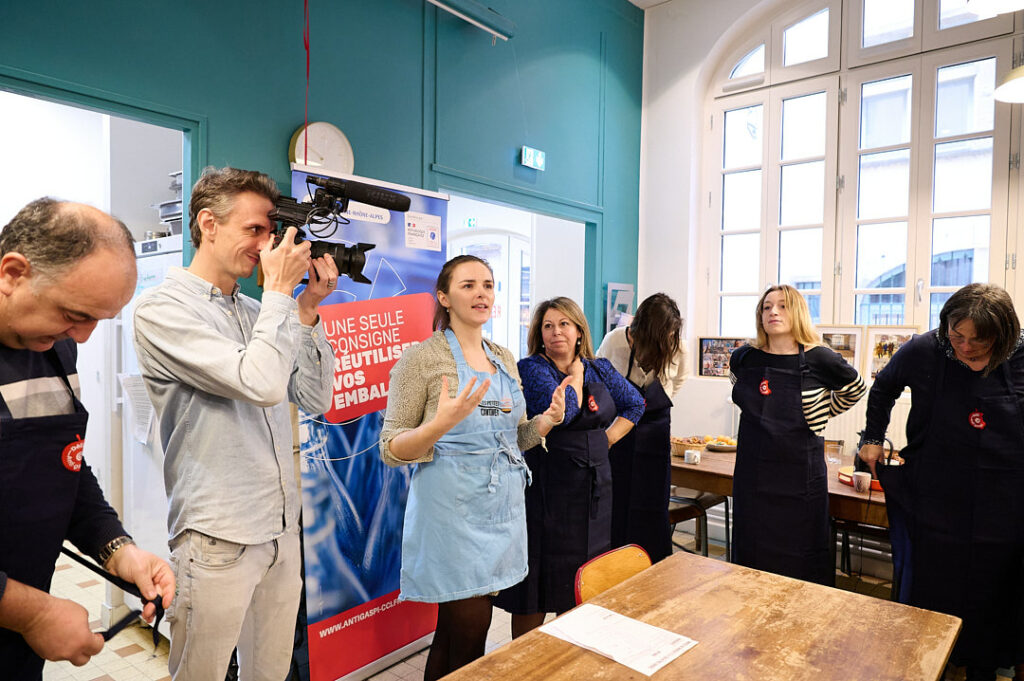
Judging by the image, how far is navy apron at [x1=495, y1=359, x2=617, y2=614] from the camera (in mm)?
2592

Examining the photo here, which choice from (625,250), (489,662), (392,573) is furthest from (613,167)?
(489,662)

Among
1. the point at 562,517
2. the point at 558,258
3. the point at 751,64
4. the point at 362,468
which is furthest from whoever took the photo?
the point at 558,258

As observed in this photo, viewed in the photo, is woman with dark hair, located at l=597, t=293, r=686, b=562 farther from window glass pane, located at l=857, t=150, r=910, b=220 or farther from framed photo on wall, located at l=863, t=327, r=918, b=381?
window glass pane, located at l=857, t=150, r=910, b=220

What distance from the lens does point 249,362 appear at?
4.52 ft

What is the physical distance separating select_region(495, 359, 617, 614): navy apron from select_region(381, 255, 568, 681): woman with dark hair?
1.31ft

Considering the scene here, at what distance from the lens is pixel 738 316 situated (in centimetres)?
509

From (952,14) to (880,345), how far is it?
7.27ft

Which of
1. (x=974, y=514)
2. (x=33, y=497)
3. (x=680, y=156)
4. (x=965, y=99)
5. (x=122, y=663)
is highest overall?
(x=965, y=99)

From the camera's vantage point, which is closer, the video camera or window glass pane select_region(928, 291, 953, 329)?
the video camera

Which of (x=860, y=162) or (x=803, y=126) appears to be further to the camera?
(x=803, y=126)

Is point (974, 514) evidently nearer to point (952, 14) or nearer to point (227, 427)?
point (227, 427)

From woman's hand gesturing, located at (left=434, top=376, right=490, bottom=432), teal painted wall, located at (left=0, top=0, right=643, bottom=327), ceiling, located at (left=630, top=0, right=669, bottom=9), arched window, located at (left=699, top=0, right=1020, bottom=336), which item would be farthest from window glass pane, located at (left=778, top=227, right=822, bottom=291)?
woman's hand gesturing, located at (left=434, top=376, right=490, bottom=432)

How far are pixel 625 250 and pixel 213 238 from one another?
4.06 m

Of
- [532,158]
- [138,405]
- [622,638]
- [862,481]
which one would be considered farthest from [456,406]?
[532,158]
